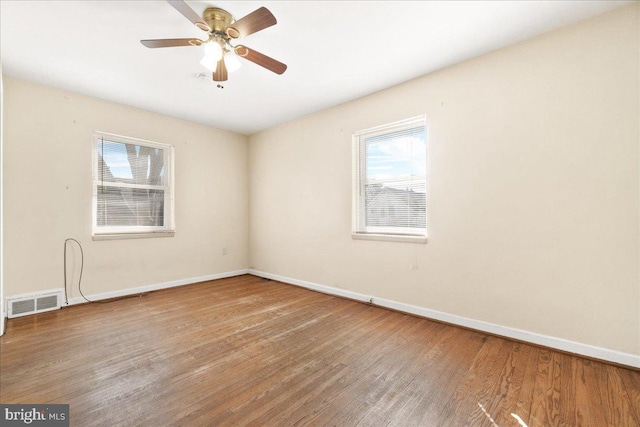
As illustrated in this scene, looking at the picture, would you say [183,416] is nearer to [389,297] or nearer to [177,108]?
[389,297]

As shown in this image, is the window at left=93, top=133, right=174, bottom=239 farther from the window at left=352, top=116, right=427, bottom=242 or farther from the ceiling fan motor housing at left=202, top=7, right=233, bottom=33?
the window at left=352, top=116, right=427, bottom=242

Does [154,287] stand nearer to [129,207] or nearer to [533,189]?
[129,207]

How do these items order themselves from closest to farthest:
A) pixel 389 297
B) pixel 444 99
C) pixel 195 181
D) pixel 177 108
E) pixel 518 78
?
pixel 518 78 < pixel 444 99 < pixel 389 297 < pixel 177 108 < pixel 195 181

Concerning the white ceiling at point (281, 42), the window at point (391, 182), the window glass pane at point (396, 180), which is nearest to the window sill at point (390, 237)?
the window at point (391, 182)

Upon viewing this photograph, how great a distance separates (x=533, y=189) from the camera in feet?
7.88

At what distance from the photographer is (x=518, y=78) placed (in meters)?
2.47

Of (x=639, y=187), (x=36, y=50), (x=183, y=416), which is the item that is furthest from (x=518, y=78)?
(x=36, y=50)

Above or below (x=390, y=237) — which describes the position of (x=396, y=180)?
above

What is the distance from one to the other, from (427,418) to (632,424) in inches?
42.9

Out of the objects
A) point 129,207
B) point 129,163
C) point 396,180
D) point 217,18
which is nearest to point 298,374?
point 396,180

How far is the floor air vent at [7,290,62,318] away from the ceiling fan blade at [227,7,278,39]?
143 inches

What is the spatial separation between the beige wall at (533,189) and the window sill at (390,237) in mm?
64

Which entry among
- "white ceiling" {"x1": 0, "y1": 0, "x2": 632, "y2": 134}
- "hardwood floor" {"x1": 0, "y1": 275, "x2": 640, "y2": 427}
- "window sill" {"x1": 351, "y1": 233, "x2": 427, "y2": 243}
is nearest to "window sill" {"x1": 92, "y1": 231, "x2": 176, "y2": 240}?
"hardwood floor" {"x1": 0, "y1": 275, "x2": 640, "y2": 427}

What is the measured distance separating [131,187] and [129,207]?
29 cm
